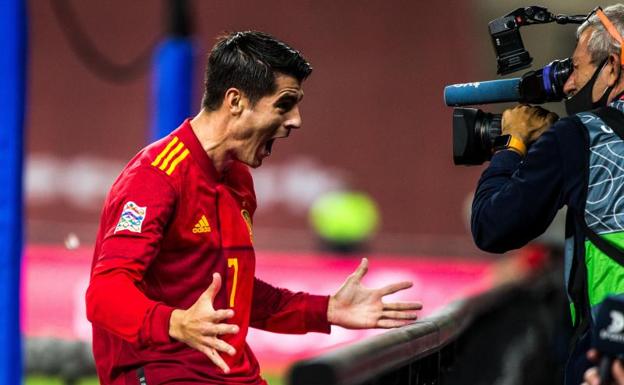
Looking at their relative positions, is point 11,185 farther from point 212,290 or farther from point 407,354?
point 407,354

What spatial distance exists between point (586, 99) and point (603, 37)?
0.19m

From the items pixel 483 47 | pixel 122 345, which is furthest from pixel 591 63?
pixel 483 47

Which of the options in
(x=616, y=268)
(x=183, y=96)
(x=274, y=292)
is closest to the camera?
(x=616, y=268)

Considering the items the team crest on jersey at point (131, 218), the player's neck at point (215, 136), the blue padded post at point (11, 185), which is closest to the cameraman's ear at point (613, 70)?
the player's neck at point (215, 136)

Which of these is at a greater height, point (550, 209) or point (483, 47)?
point (483, 47)

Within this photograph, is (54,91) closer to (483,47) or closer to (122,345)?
(483,47)

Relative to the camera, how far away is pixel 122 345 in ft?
12.7

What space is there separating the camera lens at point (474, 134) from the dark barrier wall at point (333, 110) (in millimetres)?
14715

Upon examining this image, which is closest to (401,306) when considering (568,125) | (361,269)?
(361,269)

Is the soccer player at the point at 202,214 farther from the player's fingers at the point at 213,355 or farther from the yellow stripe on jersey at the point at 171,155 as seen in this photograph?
the player's fingers at the point at 213,355

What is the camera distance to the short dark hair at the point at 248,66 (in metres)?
3.99

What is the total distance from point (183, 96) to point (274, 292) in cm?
566

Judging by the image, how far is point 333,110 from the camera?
64.3ft

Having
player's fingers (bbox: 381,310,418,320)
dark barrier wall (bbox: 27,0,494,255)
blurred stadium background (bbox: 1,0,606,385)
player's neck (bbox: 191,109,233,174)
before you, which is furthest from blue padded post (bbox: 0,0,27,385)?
dark barrier wall (bbox: 27,0,494,255)
